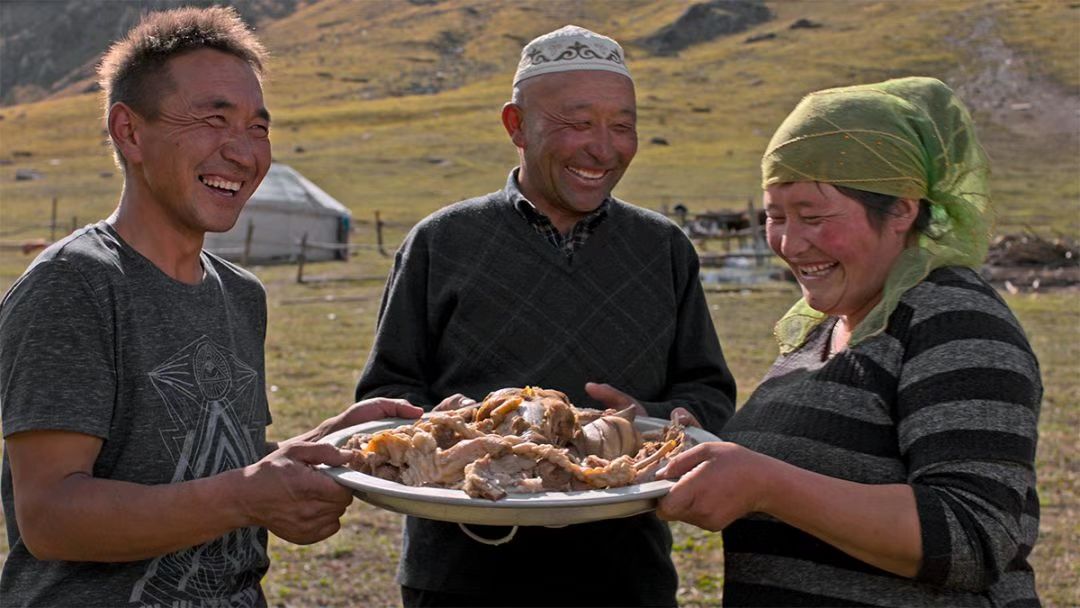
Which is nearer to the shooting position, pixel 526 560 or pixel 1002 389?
pixel 1002 389

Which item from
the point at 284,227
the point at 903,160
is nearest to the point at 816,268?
the point at 903,160

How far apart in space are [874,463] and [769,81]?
273 ft

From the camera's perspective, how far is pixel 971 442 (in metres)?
2.55

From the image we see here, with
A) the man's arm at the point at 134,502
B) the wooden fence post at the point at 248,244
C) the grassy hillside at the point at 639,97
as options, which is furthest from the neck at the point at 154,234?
the grassy hillside at the point at 639,97

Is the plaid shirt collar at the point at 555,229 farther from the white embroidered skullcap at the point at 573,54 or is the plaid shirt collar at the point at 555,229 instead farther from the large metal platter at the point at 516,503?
the large metal platter at the point at 516,503

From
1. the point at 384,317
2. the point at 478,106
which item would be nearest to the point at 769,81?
the point at 478,106

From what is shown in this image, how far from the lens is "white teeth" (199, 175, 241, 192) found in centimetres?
292

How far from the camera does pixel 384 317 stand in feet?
13.0

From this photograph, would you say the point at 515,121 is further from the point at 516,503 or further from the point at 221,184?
the point at 516,503

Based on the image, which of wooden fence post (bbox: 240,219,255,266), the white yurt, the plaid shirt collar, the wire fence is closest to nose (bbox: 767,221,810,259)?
the plaid shirt collar

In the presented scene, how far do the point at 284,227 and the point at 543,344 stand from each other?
95.3ft

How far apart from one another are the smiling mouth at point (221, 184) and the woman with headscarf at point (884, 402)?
1.41 metres

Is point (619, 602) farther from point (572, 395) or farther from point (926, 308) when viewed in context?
point (926, 308)

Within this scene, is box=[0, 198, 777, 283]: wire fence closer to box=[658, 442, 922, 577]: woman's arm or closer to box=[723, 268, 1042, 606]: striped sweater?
box=[723, 268, 1042, 606]: striped sweater
